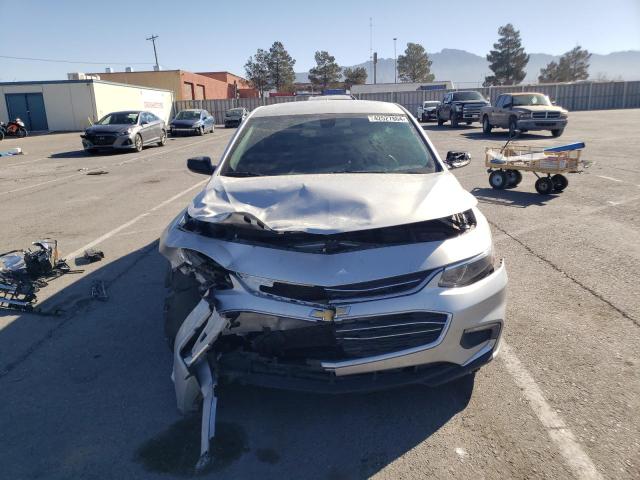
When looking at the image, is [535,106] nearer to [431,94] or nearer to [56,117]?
[431,94]

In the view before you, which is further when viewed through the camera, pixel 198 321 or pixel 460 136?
pixel 460 136

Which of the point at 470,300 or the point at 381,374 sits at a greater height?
the point at 470,300

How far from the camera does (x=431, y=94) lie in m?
42.7

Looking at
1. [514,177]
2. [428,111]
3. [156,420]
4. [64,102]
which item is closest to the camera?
[156,420]

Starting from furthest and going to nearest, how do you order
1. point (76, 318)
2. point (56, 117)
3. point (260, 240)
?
point (56, 117) → point (76, 318) → point (260, 240)

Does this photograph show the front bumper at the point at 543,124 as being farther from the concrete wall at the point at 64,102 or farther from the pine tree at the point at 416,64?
the pine tree at the point at 416,64

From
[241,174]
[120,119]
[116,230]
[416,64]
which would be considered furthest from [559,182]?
[416,64]

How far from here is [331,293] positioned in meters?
2.64

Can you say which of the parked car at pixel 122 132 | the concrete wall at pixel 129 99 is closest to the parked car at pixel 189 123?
the concrete wall at pixel 129 99

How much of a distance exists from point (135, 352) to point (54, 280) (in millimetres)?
2240

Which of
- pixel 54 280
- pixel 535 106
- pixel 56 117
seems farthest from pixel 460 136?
pixel 56 117

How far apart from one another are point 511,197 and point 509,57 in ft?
270

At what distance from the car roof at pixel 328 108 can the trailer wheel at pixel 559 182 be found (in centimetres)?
549

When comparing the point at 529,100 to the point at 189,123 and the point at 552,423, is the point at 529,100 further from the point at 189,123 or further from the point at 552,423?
the point at 552,423
